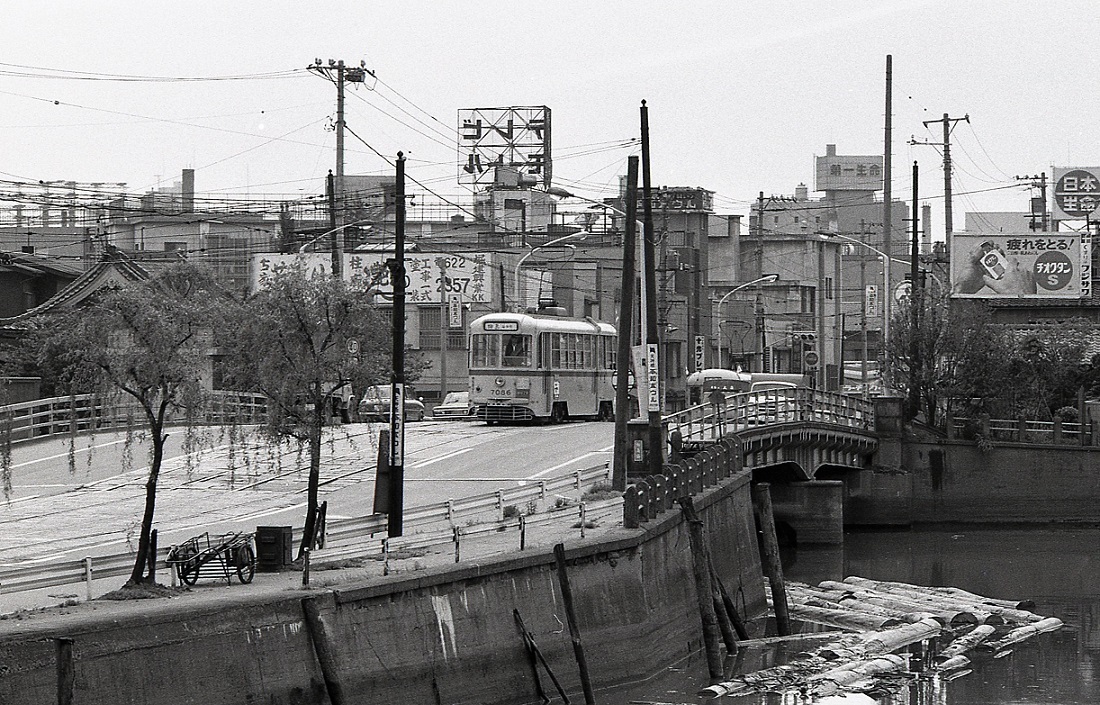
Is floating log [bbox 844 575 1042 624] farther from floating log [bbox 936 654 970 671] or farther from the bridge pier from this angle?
the bridge pier

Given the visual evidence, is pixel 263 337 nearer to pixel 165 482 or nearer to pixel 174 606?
pixel 174 606

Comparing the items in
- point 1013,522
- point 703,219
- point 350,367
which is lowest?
point 1013,522

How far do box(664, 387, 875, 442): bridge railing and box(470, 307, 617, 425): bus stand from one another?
15.6 ft

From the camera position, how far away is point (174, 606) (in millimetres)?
19953

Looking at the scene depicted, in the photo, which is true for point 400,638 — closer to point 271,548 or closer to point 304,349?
point 271,548

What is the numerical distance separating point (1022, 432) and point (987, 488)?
234 centimetres

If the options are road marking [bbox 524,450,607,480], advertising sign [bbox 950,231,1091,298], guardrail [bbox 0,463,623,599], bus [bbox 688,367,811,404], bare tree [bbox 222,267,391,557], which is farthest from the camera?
advertising sign [bbox 950,231,1091,298]

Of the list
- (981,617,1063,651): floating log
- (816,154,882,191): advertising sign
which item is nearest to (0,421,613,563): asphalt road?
(981,617,1063,651): floating log

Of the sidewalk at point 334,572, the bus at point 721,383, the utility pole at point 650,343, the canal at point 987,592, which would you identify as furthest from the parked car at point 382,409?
the sidewalk at point 334,572

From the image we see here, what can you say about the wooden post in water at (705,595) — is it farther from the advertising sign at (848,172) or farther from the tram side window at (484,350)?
the advertising sign at (848,172)

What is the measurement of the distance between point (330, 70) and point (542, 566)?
3435 cm

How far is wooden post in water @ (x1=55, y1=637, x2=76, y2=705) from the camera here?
16.6m

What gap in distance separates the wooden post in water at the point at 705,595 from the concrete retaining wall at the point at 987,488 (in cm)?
2926

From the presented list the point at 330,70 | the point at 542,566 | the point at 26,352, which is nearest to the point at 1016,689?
the point at 542,566
